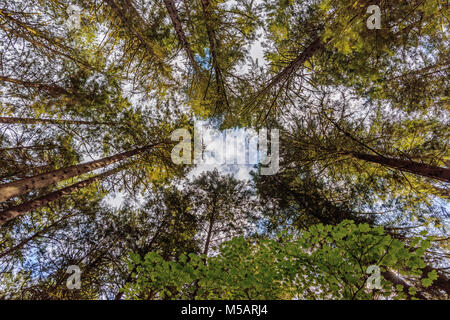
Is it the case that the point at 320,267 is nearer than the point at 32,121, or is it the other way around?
the point at 320,267

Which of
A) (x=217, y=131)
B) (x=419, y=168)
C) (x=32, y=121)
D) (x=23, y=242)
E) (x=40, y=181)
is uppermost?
(x=217, y=131)

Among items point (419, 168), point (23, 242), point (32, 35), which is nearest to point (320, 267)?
point (419, 168)

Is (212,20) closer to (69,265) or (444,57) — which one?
(444,57)

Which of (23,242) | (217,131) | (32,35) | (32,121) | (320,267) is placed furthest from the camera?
(217,131)

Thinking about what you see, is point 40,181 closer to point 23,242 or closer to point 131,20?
point 23,242

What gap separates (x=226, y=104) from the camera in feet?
22.2

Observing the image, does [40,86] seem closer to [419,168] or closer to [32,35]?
[32,35]

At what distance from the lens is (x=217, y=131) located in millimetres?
8078

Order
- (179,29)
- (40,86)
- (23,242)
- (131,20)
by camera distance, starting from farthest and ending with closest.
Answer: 1. (23,242)
2. (40,86)
3. (131,20)
4. (179,29)

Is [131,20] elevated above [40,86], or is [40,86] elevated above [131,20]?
[131,20]

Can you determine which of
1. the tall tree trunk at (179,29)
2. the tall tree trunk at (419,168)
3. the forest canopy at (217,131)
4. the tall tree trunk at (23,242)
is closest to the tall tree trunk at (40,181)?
the forest canopy at (217,131)

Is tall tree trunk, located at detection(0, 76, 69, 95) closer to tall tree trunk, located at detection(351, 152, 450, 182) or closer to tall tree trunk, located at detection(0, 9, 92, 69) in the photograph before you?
tall tree trunk, located at detection(0, 9, 92, 69)

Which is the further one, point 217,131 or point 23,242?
point 217,131

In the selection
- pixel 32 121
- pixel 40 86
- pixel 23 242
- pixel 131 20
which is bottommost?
pixel 23 242
